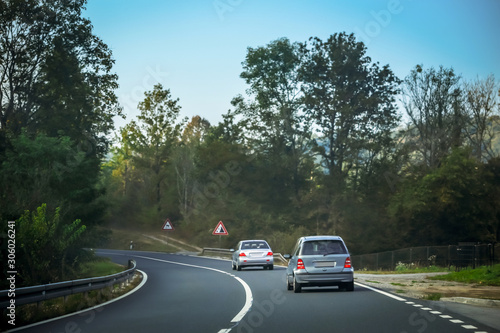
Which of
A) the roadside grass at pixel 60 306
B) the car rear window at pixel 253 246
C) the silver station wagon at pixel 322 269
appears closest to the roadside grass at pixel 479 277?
the silver station wagon at pixel 322 269

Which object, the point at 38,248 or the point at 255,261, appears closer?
the point at 38,248

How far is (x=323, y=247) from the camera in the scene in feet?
66.4

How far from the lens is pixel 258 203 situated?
71.5 metres

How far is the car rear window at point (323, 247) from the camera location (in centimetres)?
2009

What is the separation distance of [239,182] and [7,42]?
112 ft

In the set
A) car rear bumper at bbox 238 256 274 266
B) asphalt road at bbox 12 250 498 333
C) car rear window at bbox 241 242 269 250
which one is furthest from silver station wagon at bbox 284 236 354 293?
car rear window at bbox 241 242 269 250

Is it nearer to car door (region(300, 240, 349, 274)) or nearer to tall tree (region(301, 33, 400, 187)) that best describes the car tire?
car door (region(300, 240, 349, 274))

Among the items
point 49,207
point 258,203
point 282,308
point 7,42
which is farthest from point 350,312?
point 258,203

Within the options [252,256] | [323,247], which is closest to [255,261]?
[252,256]

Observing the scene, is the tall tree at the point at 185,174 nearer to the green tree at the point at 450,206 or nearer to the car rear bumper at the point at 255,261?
the green tree at the point at 450,206

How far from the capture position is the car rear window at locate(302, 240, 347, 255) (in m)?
20.1

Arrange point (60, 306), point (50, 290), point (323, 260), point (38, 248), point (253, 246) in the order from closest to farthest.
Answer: point (50, 290) → point (60, 306) → point (323, 260) → point (38, 248) → point (253, 246)

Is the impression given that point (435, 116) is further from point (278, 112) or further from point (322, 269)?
point (322, 269)

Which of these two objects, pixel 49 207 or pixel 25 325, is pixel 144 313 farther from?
pixel 49 207
